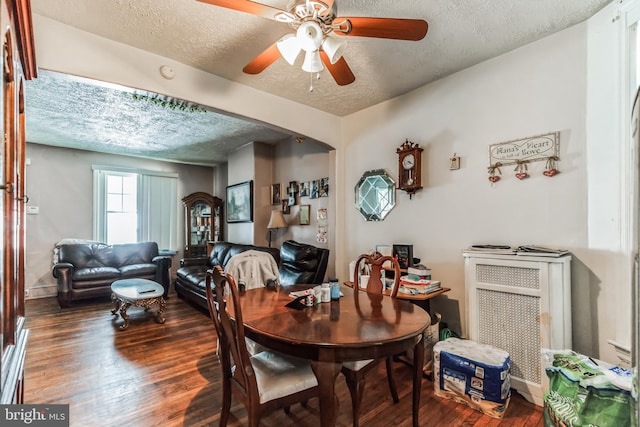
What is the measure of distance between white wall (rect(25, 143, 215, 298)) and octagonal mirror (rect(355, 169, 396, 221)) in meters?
4.92

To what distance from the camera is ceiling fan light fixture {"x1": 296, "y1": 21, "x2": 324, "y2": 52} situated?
1591 mm

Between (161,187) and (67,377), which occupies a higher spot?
(161,187)

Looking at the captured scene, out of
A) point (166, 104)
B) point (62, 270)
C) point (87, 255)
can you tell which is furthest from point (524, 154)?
point (87, 255)

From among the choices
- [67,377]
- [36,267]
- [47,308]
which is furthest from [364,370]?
[36,267]

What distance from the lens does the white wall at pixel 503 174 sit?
6.70ft

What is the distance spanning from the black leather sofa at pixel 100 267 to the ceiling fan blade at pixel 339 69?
14.4 ft

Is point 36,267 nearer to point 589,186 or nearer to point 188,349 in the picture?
point 188,349

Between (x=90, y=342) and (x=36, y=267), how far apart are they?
300 cm

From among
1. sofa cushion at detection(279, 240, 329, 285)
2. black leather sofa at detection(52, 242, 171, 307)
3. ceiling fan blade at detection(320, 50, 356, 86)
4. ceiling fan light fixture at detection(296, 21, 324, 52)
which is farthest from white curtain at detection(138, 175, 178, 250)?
ceiling fan light fixture at detection(296, 21, 324, 52)

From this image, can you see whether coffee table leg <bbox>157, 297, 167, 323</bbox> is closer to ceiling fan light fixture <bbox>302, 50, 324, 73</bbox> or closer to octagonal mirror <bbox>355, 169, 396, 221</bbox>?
octagonal mirror <bbox>355, 169, 396, 221</bbox>

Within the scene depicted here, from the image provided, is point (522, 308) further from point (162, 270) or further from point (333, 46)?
point (162, 270)

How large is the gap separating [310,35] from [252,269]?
1819mm

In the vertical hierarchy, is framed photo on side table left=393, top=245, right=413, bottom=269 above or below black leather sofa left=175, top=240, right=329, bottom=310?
above

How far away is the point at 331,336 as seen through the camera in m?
1.36
